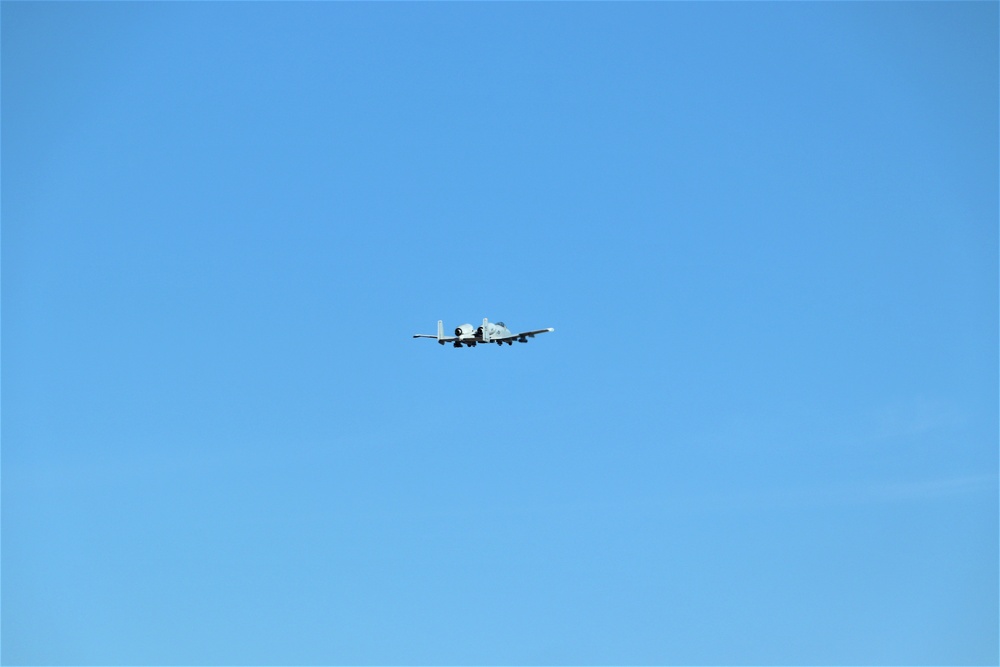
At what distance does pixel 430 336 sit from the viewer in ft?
362

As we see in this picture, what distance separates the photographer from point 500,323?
109 metres

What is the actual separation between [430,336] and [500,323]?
26.1ft
